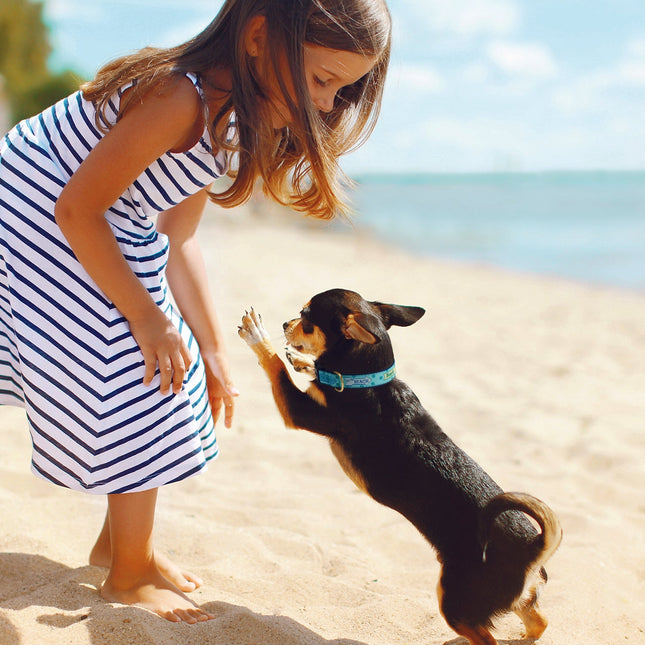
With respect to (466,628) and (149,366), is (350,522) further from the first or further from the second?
(149,366)

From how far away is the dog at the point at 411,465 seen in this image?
2027 millimetres

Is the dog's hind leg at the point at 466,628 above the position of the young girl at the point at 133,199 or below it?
below

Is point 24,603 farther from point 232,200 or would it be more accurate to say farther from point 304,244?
point 304,244

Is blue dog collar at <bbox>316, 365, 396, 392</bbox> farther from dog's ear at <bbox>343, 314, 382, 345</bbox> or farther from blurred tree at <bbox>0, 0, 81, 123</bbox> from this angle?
blurred tree at <bbox>0, 0, 81, 123</bbox>

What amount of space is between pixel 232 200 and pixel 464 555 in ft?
4.31

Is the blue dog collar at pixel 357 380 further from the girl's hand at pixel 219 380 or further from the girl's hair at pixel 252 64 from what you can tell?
the girl's hair at pixel 252 64

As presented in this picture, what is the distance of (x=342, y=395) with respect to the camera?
222 centimetres

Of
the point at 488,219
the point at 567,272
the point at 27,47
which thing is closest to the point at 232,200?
the point at 567,272

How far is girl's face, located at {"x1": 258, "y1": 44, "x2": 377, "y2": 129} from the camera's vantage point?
207 cm

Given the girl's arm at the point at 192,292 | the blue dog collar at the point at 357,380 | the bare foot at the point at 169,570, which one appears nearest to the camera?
the blue dog collar at the point at 357,380

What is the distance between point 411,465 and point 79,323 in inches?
42.6

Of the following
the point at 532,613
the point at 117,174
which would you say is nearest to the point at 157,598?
the point at 532,613

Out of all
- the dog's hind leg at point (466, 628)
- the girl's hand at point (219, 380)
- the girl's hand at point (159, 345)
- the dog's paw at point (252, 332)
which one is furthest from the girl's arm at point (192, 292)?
the dog's hind leg at point (466, 628)

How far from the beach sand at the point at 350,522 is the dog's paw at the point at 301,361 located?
0.82m
